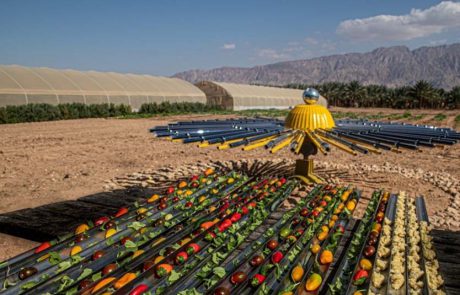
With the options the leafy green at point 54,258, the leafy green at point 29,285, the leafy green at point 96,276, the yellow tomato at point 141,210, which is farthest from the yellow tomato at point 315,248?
the leafy green at point 29,285

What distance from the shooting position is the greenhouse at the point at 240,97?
48.9 m

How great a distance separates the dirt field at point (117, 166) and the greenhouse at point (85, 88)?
11953 mm

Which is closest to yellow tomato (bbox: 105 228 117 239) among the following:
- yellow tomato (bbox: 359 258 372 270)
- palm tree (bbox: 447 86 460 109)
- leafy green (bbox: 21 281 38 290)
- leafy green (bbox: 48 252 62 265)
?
leafy green (bbox: 48 252 62 265)

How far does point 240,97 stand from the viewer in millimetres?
49469

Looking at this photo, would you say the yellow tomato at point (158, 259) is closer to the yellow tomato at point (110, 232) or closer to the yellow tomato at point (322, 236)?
the yellow tomato at point (110, 232)

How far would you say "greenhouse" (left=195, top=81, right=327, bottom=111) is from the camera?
4891cm

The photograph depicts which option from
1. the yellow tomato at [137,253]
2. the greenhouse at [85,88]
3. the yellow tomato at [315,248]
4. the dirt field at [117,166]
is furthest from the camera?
the greenhouse at [85,88]

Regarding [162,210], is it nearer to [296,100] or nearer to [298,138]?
[298,138]

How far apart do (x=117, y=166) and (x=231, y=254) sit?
29.7 feet

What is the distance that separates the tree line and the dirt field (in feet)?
195

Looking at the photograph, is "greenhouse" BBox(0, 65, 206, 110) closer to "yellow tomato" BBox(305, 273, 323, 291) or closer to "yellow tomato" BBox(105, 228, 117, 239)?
"yellow tomato" BBox(105, 228, 117, 239)

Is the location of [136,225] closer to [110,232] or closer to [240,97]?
[110,232]

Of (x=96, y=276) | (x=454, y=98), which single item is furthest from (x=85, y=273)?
(x=454, y=98)

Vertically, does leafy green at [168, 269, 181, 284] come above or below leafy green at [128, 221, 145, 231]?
below
